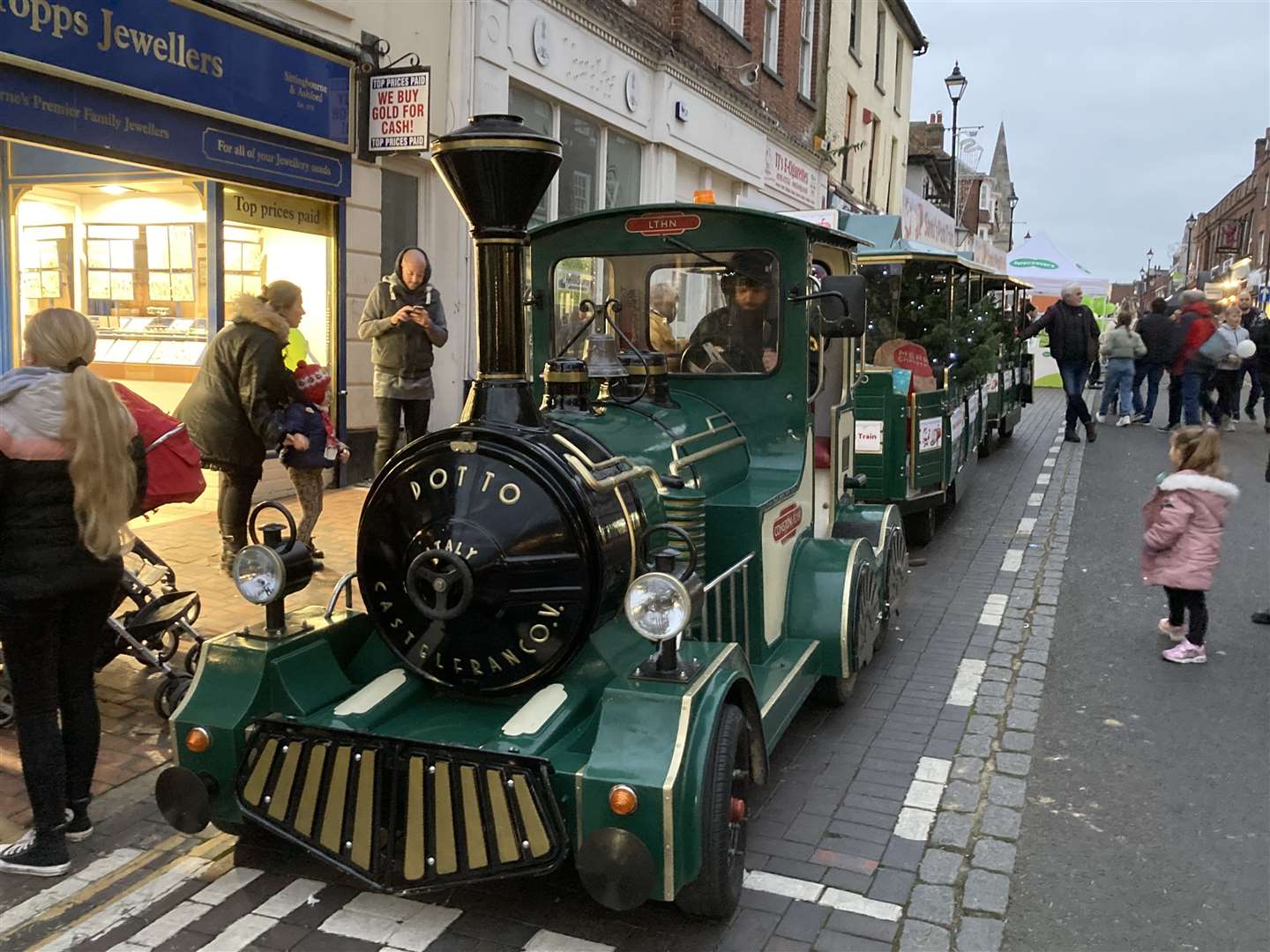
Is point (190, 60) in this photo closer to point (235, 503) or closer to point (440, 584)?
point (235, 503)

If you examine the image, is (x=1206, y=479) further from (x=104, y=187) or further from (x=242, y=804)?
(x=104, y=187)

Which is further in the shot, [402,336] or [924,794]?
[402,336]

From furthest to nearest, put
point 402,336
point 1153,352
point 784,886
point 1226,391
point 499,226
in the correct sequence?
Result: point 1226,391 → point 1153,352 → point 402,336 → point 784,886 → point 499,226

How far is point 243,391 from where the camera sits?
6137 mm

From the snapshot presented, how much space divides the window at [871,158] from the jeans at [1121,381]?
11065 millimetres

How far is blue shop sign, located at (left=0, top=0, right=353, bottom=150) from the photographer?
6.54m

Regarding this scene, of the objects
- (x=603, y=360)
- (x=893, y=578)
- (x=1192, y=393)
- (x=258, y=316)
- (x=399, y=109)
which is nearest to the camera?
(x=603, y=360)

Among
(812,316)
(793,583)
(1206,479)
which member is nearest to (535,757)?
(793,583)

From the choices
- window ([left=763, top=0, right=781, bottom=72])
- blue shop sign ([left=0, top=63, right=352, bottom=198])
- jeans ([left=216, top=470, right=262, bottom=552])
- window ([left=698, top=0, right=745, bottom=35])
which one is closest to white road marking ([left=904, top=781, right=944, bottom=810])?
jeans ([left=216, top=470, right=262, bottom=552])

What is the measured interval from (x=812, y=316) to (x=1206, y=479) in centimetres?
239

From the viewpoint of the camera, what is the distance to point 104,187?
27.6ft

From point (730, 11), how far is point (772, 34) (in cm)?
189

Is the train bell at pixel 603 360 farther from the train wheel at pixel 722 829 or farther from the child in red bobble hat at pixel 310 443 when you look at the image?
the child in red bobble hat at pixel 310 443

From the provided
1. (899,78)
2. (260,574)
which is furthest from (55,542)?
(899,78)
